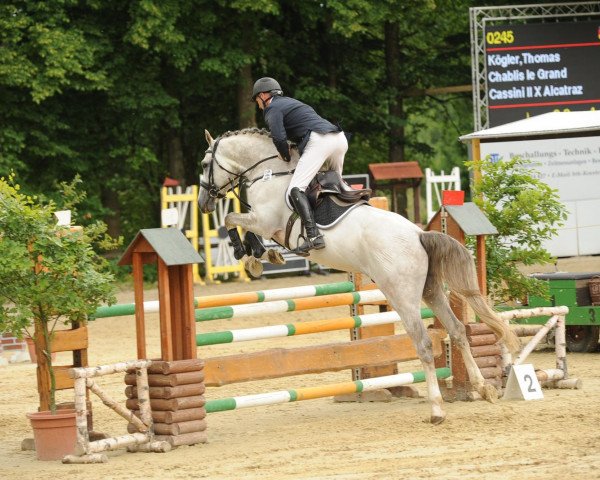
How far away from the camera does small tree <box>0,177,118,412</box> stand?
24.3 feet

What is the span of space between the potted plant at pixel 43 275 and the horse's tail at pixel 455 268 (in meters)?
2.29

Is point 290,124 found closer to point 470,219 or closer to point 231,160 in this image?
point 231,160

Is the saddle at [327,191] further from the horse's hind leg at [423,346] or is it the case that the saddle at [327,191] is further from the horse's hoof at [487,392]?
the horse's hoof at [487,392]

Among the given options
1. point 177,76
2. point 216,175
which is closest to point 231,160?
point 216,175

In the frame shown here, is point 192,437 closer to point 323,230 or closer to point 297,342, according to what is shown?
point 323,230

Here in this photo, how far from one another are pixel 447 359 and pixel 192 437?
267cm

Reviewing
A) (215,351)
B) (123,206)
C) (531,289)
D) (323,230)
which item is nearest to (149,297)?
(215,351)

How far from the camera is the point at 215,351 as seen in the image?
45.1ft

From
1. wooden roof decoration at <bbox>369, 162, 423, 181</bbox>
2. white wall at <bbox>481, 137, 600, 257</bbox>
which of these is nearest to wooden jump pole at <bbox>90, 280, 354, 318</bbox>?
white wall at <bbox>481, 137, 600, 257</bbox>

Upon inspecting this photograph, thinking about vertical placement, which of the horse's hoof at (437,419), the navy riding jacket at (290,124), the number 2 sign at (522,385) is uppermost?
the navy riding jacket at (290,124)

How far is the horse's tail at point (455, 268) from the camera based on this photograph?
8234mm

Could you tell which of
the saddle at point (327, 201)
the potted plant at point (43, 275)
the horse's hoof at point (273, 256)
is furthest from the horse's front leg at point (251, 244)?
the potted plant at point (43, 275)

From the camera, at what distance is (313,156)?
27.0 feet

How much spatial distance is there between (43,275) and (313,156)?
2.07 m
